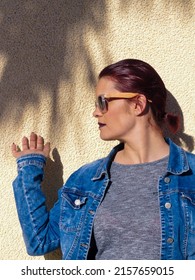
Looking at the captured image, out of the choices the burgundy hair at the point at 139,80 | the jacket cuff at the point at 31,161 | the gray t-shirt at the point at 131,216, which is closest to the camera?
the gray t-shirt at the point at 131,216

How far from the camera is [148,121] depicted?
2.68 meters

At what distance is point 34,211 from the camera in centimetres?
280

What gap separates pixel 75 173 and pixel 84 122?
36cm

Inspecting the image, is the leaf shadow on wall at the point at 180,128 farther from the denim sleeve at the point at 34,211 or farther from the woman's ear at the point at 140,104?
the denim sleeve at the point at 34,211

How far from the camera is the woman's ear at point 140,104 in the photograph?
261 centimetres

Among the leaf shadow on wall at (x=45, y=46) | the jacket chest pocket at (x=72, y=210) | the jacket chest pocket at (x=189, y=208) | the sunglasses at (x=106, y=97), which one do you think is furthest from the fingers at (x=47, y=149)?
the jacket chest pocket at (x=189, y=208)

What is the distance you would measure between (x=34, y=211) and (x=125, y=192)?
21.5 inches

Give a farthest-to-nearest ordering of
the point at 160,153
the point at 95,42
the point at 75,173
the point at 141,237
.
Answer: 1. the point at 95,42
2. the point at 75,173
3. the point at 160,153
4. the point at 141,237

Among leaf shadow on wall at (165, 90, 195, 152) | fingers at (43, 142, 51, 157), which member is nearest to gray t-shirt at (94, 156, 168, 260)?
leaf shadow on wall at (165, 90, 195, 152)

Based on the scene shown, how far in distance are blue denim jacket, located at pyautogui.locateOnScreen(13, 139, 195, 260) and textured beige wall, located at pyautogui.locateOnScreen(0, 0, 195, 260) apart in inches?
9.5

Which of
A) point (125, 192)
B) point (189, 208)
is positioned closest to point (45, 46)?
point (125, 192)

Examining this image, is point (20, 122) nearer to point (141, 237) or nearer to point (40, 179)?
point (40, 179)

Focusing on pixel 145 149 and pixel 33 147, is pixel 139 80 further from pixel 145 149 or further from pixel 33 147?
pixel 33 147
